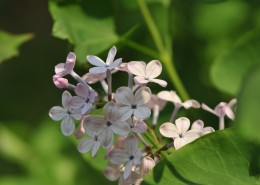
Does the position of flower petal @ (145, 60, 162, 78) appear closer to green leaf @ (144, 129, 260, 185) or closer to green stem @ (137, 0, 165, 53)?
green leaf @ (144, 129, 260, 185)

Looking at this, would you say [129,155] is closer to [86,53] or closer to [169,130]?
[169,130]

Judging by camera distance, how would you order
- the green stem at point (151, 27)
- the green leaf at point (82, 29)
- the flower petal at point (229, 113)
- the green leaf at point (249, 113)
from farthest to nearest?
the green stem at point (151, 27), the green leaf at point (82, 29), the flower petal at point (229, 113), the green leaf at point (249, 113)

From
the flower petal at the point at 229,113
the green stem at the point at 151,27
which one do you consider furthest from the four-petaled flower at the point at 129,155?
the green stem at the point at 151,27

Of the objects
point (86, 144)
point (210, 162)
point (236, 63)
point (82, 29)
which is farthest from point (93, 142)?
point (236, 63)

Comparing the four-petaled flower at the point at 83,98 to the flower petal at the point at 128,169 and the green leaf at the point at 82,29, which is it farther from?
the green leaf at the point at 82,29

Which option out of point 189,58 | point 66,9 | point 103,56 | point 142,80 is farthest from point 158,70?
point 189,58

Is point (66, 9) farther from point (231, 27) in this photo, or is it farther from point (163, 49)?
point (231, 27)


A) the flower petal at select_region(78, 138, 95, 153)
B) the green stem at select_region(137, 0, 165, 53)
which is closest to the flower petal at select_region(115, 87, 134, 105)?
the flower petal at select_region(78, 138, 95, 153)
